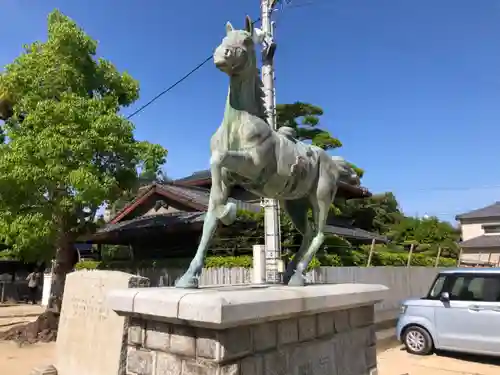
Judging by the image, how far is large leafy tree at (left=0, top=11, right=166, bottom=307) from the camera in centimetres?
1038

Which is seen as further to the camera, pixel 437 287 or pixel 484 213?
pixel 484 213

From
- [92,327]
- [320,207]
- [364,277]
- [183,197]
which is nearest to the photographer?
[320,207]

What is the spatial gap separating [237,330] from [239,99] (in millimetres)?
1863

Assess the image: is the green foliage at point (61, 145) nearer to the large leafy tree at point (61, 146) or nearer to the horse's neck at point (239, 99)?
the large leafy tree at point (61, 146)

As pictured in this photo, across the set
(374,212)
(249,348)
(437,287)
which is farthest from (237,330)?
(374,212)

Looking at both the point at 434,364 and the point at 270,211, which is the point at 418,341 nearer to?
the point at 434,364

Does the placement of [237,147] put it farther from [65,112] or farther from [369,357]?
[65,112]

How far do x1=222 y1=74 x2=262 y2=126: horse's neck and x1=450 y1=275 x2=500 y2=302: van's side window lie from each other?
740 cm

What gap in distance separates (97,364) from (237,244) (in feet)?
25.6

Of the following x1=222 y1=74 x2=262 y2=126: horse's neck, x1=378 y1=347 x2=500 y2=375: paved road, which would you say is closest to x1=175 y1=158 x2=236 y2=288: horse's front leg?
x1=222 y1=74 x2=262 y2=126: horse's neck

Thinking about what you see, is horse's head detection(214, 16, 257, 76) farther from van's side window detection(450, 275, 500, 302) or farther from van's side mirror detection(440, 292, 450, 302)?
van's side window detection(450, 275, 500, 302)

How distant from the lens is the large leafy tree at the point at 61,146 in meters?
10.4

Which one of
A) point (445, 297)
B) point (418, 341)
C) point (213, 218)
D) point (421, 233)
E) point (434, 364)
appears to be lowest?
point (434, 364)

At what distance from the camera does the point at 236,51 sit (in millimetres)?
3402
